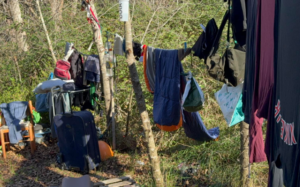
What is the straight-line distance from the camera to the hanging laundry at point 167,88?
3.68m

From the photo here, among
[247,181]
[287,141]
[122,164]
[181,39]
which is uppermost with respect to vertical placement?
[181,39]

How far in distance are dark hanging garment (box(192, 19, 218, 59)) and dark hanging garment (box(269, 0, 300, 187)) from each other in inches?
53.1

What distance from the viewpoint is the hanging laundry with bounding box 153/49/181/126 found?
368 cm

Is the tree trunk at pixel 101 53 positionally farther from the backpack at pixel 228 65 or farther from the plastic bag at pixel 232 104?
the backpack at pixel 228 65

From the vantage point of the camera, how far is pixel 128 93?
6.32 metres

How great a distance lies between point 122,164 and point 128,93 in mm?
1535

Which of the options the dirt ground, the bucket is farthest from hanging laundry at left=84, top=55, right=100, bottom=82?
the bucket

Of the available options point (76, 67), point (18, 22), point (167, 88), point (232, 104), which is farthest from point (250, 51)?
point (18, 22)

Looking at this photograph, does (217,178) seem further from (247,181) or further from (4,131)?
(4,131)

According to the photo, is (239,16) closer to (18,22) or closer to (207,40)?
(207,40)

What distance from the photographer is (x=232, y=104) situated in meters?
3.21

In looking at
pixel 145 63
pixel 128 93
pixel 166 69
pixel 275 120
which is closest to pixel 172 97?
pixel 166 69

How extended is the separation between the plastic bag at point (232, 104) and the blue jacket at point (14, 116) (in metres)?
4.37

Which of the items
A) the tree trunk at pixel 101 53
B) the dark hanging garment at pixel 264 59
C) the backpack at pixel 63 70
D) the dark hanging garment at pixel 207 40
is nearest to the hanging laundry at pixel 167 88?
the dark hanging garment at pixel 207 40
